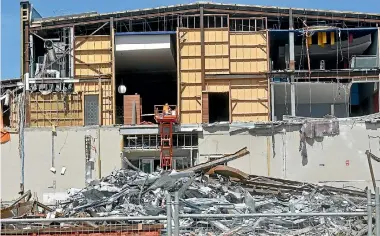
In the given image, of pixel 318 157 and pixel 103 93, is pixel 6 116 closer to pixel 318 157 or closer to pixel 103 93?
pixel 103 93

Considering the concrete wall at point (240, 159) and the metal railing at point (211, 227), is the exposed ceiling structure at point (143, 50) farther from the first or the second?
the metal railing at point (211, 227)

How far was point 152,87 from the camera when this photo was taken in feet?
142

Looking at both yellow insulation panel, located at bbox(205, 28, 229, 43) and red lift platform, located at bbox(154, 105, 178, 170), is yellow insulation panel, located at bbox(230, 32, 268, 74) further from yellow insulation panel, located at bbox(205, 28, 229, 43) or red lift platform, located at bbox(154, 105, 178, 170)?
red lift platform, located at bbox(154, 105, 178, 170)

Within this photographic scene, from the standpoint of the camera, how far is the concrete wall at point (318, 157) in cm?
3256

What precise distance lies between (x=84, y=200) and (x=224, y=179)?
6590 millimetres

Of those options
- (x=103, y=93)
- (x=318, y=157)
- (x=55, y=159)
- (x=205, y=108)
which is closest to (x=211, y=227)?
(x=318, y=157)

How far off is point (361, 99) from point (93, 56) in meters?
19.0

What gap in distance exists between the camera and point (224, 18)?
119 feet

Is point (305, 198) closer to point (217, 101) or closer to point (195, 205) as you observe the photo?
point (195, 205)

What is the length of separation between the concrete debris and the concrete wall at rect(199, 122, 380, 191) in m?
6.56

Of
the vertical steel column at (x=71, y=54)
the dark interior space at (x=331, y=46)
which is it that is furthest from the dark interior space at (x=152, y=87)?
the dark interior space at (x=331, y=46)

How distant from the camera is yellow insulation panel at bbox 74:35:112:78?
36.2 metres

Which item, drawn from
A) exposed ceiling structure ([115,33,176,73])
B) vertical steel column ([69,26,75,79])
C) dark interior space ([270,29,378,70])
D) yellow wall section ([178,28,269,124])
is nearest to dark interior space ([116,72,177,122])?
exposed ceiling structure ([115,33,176,73])

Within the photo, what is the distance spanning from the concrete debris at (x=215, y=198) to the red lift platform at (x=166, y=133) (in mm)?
7841
